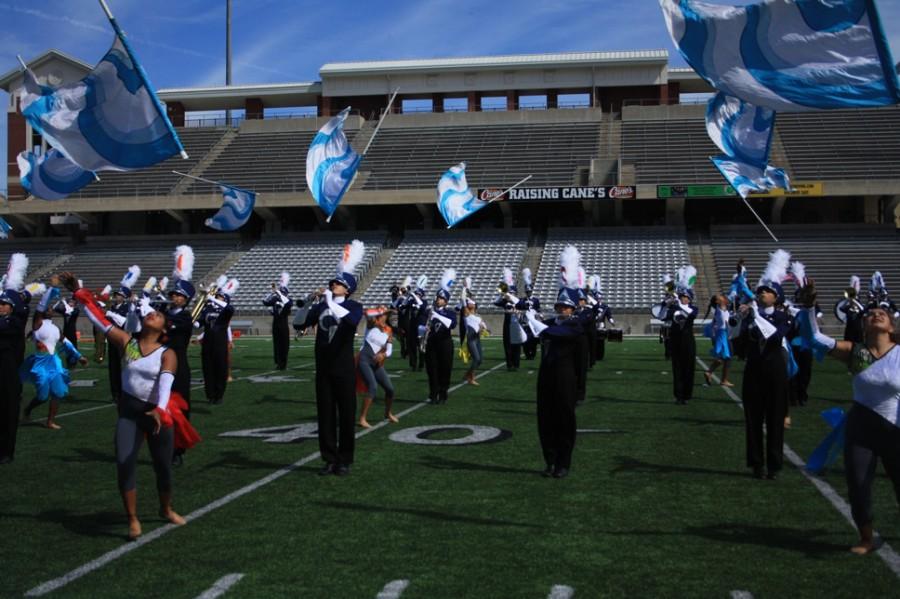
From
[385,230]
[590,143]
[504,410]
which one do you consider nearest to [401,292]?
[504,410]

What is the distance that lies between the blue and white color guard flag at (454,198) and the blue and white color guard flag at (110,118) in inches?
418

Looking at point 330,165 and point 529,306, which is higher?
point 330,165

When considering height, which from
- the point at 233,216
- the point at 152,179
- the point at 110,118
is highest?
the point at 152,179

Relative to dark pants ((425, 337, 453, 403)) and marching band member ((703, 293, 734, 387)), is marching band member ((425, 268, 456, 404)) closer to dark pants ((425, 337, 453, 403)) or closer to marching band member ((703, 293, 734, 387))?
dark pants ((425, 337, 453, 403))

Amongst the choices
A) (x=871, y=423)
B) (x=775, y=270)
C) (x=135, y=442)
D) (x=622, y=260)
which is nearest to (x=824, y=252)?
(x=622, y=260)

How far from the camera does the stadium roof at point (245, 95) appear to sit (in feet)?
158

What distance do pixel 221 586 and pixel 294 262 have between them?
3392 centimetres

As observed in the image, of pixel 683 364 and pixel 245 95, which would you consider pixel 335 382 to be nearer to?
pixel 683 364

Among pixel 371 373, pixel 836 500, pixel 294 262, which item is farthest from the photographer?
pixel 294 262

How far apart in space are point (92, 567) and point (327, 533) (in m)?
1.39

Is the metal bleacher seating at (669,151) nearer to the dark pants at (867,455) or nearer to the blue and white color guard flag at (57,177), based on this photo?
the blue and white color guard flag at (57,177)

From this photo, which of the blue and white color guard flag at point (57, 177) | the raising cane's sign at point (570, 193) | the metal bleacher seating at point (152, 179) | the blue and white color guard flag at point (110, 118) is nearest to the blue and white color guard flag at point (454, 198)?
the blue and white color guard flag at point (57, 177)

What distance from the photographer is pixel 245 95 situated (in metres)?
48.6

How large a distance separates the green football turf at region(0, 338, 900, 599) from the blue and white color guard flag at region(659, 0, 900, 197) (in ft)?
9.29
